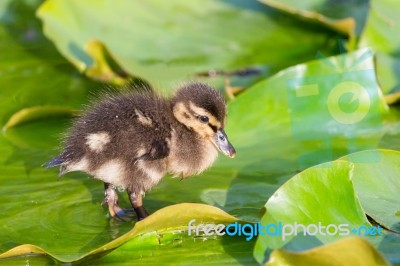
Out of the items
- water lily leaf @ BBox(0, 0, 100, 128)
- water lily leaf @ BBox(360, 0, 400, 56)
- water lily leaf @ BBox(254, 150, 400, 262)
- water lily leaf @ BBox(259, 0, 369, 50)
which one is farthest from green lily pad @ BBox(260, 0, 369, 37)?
water lily leaf @ BBox(254, 150, 400, 262)

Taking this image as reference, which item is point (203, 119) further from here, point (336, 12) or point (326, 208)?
point (336, 12)

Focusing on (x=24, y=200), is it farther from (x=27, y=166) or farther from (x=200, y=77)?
(x=200, y=77)

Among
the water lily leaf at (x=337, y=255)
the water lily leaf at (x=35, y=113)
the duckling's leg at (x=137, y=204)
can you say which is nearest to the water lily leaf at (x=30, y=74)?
the water lily leaf at (x=35, y=113)

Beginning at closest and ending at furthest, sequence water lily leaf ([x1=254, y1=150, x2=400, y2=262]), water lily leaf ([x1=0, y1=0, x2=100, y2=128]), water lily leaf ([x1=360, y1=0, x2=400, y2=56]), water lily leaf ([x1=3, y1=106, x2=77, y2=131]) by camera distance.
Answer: water lily leaf ([x1=254, y1=150, x2=400, y2=262]), water lily leaf ([x1=3, y1=106, x2=77, y2=131]), water lily leaf ([x1=360, y1=0, x2=400, y2=56]), water lily leaf ([x1=0, y1=0, x2=100, y2=128])

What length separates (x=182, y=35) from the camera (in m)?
4.25

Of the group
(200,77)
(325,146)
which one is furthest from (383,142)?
(200,77)

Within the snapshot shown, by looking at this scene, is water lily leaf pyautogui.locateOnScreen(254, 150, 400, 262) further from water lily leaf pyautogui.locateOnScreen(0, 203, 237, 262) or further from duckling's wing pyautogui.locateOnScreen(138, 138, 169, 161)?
duckling's wing pyautogui.locateOnScreen(138, 138, 169, 161)

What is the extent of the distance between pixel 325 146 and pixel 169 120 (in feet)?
2.23

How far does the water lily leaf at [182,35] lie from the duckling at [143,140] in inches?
39.9

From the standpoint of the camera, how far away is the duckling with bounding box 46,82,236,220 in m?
2.81

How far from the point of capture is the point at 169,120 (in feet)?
9.73

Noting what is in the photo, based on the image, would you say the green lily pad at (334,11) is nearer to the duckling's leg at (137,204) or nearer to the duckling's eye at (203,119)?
the duckling's eye at (203,119)

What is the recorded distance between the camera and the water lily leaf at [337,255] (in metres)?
2.01

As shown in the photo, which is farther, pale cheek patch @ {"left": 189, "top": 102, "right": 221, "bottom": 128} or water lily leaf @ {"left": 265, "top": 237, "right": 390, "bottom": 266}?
pale cheek patch @ {"left": 189, "top": 102, "right": 221, "bottom": 128}
